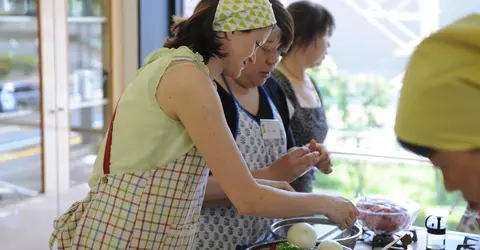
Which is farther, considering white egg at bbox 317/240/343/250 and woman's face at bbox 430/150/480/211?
white egg at bbox 317/240/343/250

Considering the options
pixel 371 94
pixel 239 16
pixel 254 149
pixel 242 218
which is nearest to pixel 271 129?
pixel 254 149

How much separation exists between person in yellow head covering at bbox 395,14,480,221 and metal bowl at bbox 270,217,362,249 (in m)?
0.98

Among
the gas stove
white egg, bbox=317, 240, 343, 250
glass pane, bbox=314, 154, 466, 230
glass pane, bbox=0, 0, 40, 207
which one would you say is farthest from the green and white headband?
glass pane, bbox=314, 154, 466, 230

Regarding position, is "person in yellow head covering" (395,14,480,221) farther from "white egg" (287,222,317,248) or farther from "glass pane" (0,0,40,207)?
"glass pane" (0,0,40,207)

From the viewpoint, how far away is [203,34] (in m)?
1.42

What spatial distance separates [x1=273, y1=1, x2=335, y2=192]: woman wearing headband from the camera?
7.58 ft

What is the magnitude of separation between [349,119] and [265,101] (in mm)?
1563

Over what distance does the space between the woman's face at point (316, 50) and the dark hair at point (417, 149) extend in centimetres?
Result: 175

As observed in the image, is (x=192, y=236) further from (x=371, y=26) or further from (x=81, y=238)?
(x=371, y=26)

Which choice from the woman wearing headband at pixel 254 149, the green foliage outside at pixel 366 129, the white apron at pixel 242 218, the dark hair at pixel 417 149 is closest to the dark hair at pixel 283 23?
the woman wearing headband at pixel 254 149

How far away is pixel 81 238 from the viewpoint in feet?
4.64

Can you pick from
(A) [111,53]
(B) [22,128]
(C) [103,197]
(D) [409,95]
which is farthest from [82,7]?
(D) [409,95]

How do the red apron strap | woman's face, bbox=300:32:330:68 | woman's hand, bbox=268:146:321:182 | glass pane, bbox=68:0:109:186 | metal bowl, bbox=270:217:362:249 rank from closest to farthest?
the red apron strap
metal bowl, bbox=270:217:362:249
woman's hand, bbox=268:146:321:182
woman's face, bbox=300:32:330:68
glass pane, bbox=68:0:109:186

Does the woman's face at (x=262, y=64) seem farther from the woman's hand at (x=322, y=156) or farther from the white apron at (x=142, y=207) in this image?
the white apron at (x=142, y=207)
